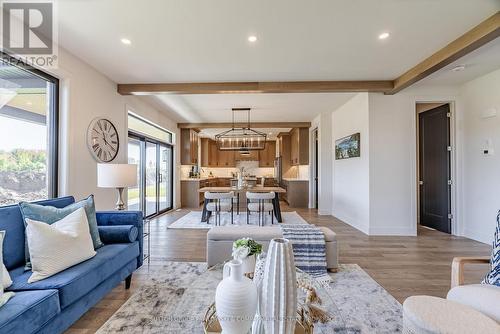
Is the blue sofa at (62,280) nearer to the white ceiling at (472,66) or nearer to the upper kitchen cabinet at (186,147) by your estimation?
the white ceiling at (472,66)

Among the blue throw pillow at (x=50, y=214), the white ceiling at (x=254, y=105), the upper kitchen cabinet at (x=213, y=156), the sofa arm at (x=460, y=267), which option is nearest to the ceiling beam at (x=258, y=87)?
the white ceiling at (x=254, y=105)

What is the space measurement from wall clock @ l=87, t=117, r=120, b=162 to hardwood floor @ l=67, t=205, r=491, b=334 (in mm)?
1644

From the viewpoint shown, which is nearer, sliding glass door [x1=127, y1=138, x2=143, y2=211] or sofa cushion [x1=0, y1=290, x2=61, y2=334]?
sofa cushion [x1=0, y1=290, x2=61, y2=334]

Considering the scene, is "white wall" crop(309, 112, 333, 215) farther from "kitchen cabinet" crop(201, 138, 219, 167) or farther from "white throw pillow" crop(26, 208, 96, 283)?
"white throw pillow" crop(26, 208, 96, 283)

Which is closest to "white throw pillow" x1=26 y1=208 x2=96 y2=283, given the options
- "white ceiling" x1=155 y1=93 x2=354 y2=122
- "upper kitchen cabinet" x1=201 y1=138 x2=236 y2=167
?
"white ceiling" x1=155 y1=93 x2=354 y2=122

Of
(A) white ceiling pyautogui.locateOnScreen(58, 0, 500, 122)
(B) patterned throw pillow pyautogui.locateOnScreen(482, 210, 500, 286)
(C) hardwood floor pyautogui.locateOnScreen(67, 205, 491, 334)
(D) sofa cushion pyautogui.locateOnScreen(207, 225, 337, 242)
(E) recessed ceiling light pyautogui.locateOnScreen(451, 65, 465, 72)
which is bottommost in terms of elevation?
(C) hardwood floor pyautogui.locateOnScreen(67, 205, 491, 334)

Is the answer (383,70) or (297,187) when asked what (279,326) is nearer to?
(383,70)

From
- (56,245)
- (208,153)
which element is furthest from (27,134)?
(208,153)

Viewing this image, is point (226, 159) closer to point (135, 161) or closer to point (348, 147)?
point (135, 161)

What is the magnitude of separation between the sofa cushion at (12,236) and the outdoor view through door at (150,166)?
291 cm

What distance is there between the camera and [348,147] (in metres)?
5.31

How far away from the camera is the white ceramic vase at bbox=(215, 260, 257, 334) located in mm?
1117

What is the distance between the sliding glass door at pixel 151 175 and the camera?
529cm

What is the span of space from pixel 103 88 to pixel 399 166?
543 cm
